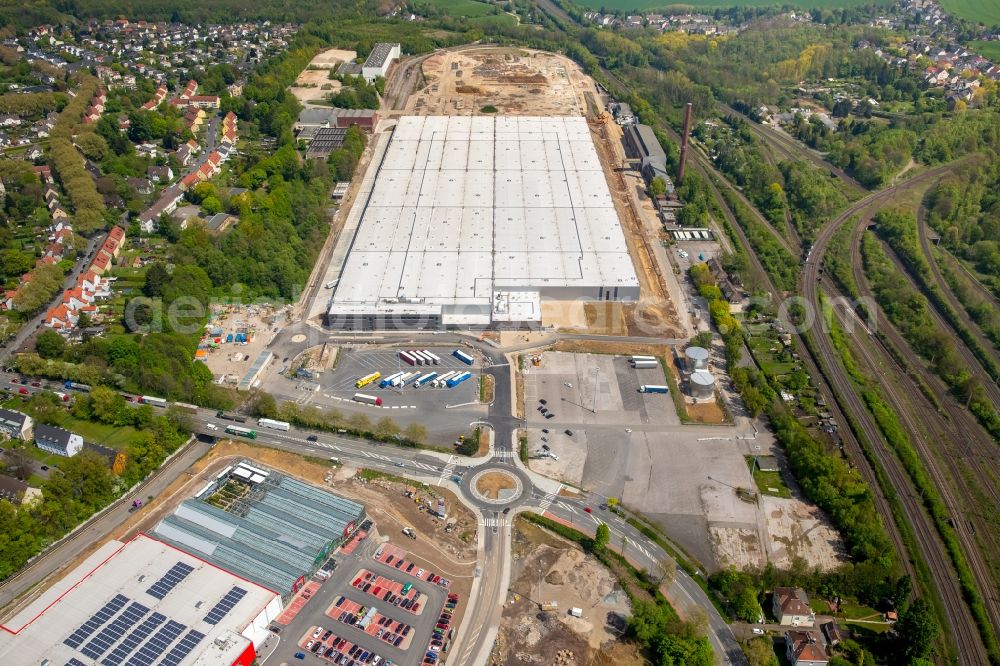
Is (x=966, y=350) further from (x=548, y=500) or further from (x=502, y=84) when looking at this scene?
(x=502, y=84)

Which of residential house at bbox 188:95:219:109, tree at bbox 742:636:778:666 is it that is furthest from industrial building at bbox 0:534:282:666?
residential house at bbox 188:95:219:109

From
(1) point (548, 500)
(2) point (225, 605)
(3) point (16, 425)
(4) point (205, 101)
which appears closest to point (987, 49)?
(4) point (205, 101)

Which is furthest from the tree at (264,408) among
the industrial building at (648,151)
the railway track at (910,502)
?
the industrial building at (648,151)

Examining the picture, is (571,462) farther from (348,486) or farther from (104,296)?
(104,296)

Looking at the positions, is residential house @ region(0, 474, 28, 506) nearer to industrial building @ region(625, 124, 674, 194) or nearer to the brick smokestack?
industrial building @ region(625, 124, 674, 194)

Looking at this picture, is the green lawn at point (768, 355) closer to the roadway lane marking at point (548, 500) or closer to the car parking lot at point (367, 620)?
the roadway lane marking at point (548, 500)

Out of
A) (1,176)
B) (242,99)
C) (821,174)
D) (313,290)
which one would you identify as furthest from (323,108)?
(821,174)
